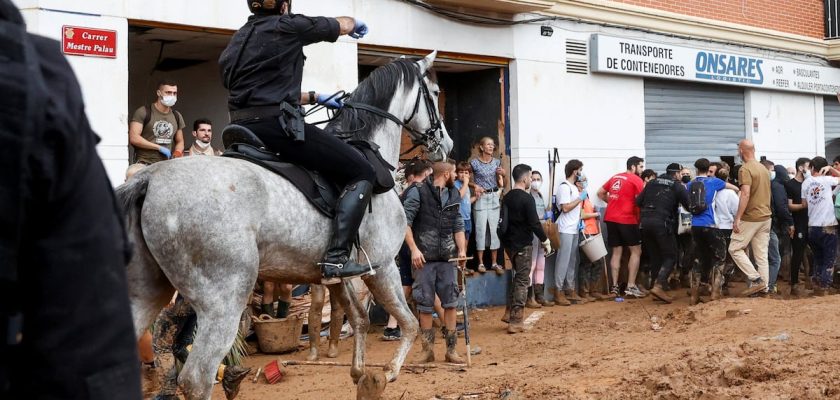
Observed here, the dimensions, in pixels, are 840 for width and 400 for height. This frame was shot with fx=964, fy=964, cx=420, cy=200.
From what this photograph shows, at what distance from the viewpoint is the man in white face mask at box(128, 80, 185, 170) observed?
1049 cm

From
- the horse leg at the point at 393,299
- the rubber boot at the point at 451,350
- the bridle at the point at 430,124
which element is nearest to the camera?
the horse leg at the point at 393,299

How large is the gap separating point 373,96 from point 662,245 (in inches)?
327

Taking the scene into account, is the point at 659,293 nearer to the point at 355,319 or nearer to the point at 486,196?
the point at 486,196

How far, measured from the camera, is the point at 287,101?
21.5 feet

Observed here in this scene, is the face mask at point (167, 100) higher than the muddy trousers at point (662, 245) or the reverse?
higher

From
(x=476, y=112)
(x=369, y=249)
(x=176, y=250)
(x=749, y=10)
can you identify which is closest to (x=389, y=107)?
(x=369, y=249)

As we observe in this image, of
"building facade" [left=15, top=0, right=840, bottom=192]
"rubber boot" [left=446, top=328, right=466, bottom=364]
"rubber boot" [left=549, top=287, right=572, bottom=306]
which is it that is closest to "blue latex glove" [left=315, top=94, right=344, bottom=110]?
"rubber boot" [left=446, top=328, right=466, bottom=364]

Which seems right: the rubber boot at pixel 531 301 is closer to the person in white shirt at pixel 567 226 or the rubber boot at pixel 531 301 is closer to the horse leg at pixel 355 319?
the person in white shirt at pixel 567 226

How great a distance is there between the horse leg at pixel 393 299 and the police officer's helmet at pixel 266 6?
6.76ft

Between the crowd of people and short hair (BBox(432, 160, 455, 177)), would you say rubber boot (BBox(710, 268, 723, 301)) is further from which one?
short hair (BBox(432, 160, 455, 177))


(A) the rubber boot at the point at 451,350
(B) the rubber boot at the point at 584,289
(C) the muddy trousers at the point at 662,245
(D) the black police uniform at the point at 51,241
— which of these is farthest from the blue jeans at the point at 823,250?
(D) the black police uniform at the point at 51,241

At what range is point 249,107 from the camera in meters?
6.48

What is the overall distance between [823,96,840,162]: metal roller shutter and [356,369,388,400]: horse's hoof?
1780 cm

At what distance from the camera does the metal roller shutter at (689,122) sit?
18.0 metres
